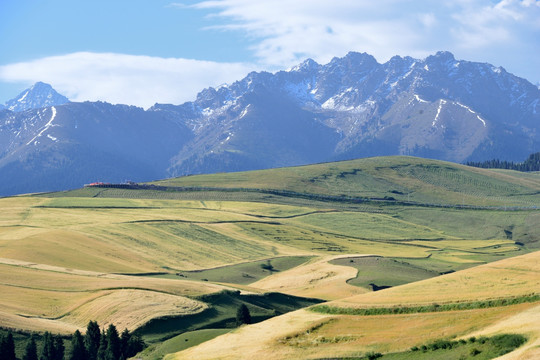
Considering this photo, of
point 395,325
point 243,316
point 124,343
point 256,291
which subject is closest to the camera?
point 395,325

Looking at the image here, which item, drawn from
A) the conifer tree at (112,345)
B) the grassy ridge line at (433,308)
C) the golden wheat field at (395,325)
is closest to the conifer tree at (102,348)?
the conifer tree at (112,345)

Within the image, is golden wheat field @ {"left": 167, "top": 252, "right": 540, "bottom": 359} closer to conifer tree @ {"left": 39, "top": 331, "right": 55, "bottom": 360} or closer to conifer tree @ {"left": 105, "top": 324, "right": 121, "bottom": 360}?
conifer tree @ {"left": 105, "top": 324, "right": 121, "bottom": 360}

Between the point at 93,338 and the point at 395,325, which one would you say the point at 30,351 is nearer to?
the point at 93,338

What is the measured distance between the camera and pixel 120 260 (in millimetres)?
150375

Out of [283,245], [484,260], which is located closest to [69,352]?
[283,245]

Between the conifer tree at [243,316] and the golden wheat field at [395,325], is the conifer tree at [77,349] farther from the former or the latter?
the conifer tree at [243,316]

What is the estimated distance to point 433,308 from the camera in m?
70.4

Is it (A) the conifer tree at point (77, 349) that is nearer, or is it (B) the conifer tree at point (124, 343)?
(A) the conifer tree at point (77, 349)

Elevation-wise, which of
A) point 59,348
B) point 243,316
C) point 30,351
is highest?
point 30,351

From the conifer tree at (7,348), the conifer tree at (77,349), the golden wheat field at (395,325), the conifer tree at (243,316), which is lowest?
the conifer tree at (243,316)

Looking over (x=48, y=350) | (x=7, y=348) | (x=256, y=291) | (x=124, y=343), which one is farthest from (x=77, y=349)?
(x=256, y=291)

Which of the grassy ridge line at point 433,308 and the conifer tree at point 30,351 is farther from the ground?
the grassy ridge line at point 433,308

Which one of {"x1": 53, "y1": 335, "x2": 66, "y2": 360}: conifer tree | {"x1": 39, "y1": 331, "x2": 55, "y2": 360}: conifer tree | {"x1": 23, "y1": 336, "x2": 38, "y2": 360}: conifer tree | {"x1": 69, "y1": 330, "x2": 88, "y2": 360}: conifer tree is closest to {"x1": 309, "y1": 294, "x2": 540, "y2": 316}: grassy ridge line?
{"x1": 69, "y1": 330, "x2": 88, "y2": 360}: conifer tree

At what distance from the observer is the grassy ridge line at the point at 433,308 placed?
220 ft
